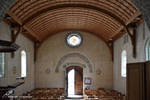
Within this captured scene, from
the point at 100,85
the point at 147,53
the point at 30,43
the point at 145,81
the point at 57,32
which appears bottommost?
the point at 100,85

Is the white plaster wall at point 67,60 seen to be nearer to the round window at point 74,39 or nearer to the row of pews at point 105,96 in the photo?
the round window at point 74,39

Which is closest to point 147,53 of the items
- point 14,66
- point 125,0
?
point 125,0

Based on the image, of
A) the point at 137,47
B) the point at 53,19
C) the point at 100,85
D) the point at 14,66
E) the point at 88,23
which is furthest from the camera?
the point at 100,85

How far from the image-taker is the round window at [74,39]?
19250mm

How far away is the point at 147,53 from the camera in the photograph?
10719 millimetres

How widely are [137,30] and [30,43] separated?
9256 mm

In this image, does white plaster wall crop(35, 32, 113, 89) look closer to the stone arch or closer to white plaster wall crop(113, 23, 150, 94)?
the stone arch

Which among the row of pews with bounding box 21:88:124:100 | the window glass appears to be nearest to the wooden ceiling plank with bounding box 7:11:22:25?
the window glass

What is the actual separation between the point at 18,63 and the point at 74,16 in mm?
5249

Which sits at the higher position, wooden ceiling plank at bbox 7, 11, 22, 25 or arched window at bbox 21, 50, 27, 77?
wooden ceiling plank at bbox 7, 11, 22, 25

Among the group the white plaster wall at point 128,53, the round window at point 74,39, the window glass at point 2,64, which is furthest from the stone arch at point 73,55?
the window glass at point 2,64

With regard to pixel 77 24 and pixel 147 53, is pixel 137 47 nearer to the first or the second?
pixel 147 53

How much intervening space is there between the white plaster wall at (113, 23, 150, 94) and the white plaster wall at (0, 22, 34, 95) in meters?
7.37

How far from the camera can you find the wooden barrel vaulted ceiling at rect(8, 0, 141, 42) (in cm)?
1123
